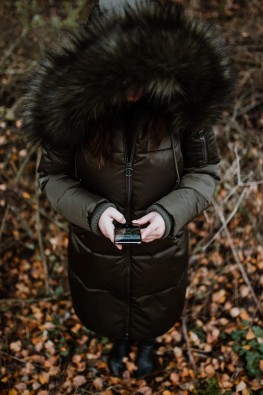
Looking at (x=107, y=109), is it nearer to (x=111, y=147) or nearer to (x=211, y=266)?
(x=111, y=147)

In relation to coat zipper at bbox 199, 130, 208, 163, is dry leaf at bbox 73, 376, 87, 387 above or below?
below

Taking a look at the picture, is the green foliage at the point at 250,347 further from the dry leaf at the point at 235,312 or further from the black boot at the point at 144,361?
the black boot at the point at 144,361

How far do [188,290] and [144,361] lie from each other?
78 cm

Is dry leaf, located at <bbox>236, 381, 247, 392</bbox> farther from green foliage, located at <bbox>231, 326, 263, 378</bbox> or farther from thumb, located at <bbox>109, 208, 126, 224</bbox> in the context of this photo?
thumb, located at <bbox>109, 208, 126, 224</bbox>

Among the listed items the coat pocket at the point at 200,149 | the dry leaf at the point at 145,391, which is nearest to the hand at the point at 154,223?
the coat pocket at the point at 200,149

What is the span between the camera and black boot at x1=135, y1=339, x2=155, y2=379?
263 centimetres

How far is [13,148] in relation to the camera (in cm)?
361

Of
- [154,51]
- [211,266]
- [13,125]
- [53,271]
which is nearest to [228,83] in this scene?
[154,51]

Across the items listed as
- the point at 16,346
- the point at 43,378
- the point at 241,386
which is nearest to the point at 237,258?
the point at 241,386

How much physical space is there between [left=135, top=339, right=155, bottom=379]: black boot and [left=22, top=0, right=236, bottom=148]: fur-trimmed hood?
1.78 meters

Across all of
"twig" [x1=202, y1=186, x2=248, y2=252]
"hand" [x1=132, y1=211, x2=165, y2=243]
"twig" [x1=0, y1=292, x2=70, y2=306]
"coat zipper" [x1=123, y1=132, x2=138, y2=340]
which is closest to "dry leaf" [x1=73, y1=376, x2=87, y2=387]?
"twig" [x1=0, y1=292, x2=70, y2=306]

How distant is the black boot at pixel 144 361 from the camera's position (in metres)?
2.63

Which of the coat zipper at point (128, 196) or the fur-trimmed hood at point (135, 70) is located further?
the coat zipper at point (128, 196)

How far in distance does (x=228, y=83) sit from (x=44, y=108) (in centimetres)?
81
